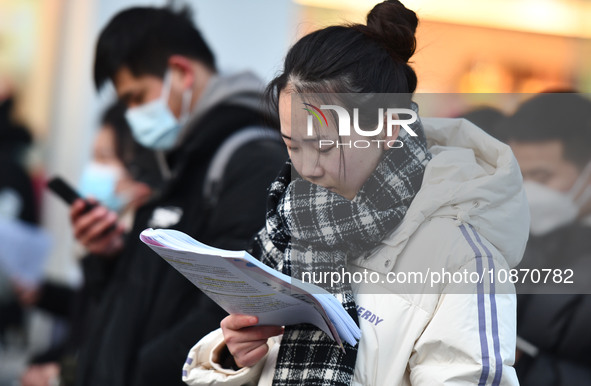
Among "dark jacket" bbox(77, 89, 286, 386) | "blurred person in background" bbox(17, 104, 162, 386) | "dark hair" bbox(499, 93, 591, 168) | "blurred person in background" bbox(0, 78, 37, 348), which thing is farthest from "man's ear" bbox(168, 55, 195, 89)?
"blurred person in background" bbox(0, 78, 37, 348)

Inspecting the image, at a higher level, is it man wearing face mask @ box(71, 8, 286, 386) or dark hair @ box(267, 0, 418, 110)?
dark hair @ box(267, 0, 418, 110)

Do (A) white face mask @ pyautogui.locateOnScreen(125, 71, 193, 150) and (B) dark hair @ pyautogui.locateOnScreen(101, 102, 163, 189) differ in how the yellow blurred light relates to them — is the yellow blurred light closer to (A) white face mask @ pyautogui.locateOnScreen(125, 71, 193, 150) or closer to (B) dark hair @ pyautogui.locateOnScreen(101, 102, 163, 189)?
(B) dark hair @ pyautogui.locateOnScreen(101, 102, 163, 189)

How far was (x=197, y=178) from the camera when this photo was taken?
2613mm

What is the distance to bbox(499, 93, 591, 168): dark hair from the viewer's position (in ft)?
8.23

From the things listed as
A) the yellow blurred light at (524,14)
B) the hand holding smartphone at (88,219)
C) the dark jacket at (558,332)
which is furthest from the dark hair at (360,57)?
the yellow blurred light at (524,14)

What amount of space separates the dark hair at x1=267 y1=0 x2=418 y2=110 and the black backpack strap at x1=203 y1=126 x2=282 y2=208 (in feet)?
2.70

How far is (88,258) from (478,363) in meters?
2.02

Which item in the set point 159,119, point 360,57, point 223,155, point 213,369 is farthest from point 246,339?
point 159,119

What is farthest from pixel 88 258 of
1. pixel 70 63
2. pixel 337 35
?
pixel 70 63

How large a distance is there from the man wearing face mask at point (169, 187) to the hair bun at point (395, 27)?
31.6 inches

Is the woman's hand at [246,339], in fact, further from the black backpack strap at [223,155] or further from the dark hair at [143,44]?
the dark hair at [143,44]

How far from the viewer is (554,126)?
8.28 feet

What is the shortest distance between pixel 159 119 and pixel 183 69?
0.21 meters

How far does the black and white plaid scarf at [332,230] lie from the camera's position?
1522 millimetres
